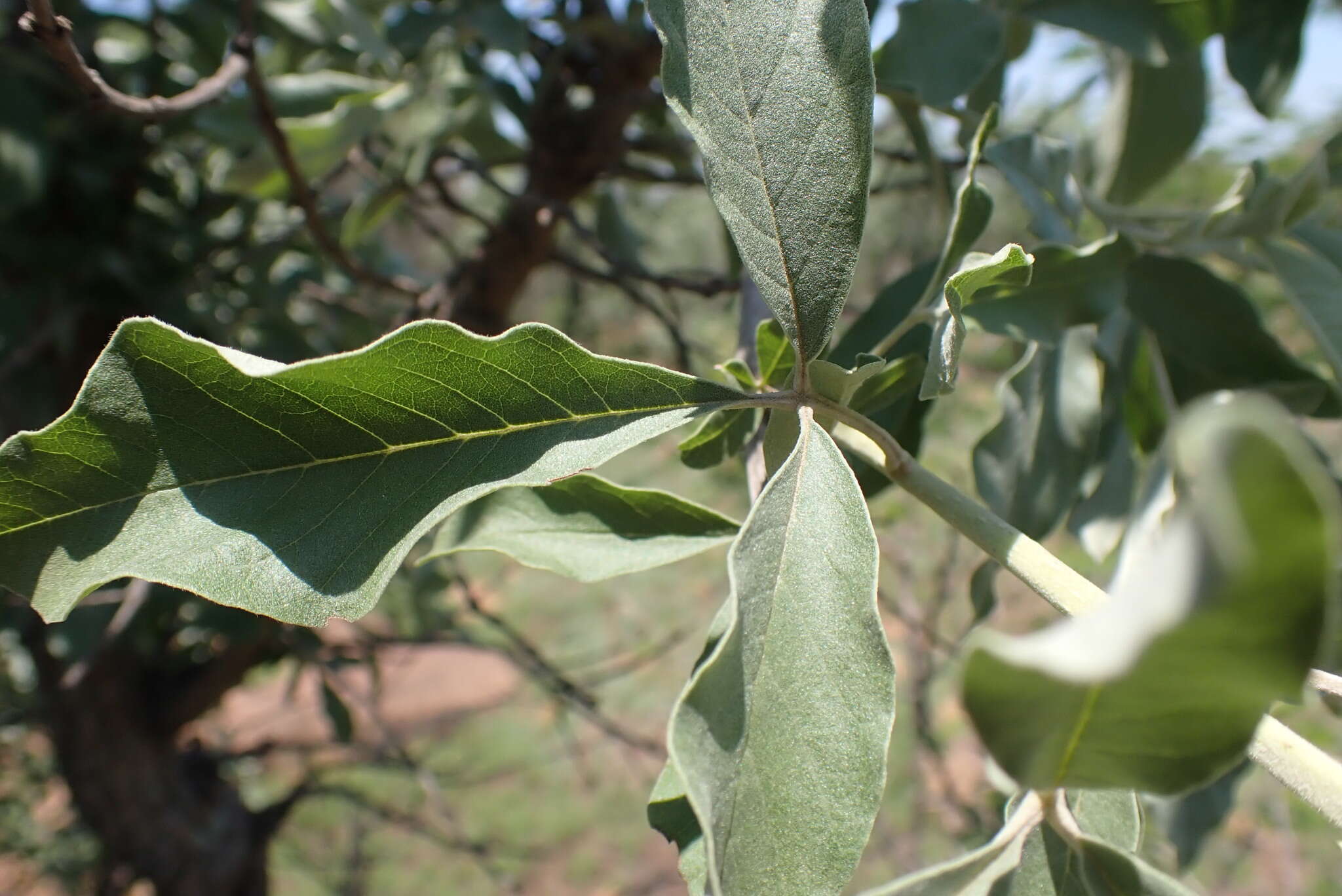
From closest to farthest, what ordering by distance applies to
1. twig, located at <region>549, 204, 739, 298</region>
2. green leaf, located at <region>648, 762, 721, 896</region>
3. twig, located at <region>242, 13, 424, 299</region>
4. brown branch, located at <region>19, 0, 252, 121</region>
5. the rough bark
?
1. green leaf, located at <region>648, 762, 721, 896</region>
2. brown branch, located at <region>19, 0, 252, 121</region>
3. twig, located at <region>242, 13, 424, 299</region>
4. twig, located at <region>549, 204, 739, 298</region>
5. the rough bark

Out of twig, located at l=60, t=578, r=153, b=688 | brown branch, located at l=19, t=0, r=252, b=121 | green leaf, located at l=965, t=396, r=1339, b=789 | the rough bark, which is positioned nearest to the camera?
green leaf, located at l=965, t=396, r=1339, b=789

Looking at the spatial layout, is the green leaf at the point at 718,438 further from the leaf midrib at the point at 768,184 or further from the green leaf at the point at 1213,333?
the green leaf at the point at 1213,333

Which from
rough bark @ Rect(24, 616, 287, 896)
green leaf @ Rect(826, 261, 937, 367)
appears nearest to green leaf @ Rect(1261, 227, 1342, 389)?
green leaf @ Rect(826, 261, 937, 367)

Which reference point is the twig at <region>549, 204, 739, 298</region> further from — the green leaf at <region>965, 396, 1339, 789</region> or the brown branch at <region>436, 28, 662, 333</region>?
the green leaf at <region>965, 396, 1339, 789</region>

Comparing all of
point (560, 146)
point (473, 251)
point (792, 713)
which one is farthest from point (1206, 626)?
point (473, 251)

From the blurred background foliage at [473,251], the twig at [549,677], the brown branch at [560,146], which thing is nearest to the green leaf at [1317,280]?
the blurred background foliage at [473,251]

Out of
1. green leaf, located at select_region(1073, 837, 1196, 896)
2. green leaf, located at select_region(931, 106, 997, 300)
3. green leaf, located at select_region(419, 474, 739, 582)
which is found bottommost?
green leaf, located at select_region(419, 474, 739, 582)

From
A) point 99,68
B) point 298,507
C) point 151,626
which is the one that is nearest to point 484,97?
point 99,68

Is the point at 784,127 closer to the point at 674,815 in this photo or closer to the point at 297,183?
the point at 674,815
